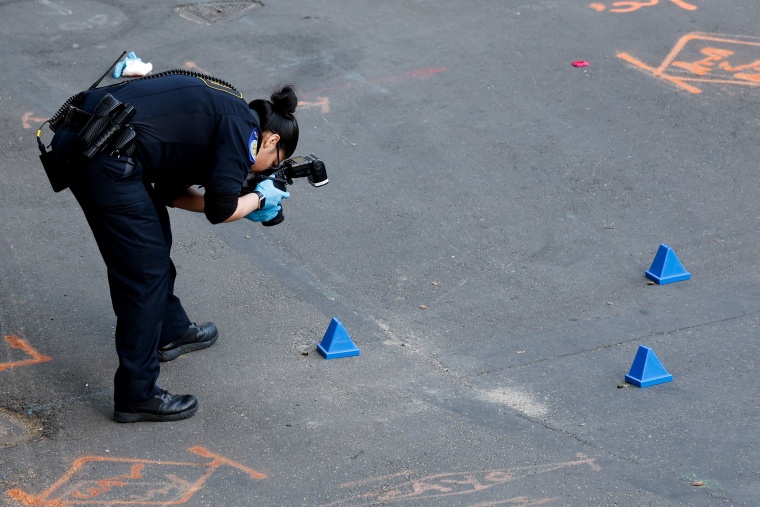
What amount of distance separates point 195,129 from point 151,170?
279 mm

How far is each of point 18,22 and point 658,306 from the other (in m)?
7.32

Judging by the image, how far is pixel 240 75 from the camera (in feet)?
29.2

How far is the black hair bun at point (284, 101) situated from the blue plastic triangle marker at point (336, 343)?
1.31m

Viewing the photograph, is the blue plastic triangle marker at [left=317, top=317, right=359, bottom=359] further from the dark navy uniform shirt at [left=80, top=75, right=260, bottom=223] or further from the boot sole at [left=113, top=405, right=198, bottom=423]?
the dark navy uniform shirt at [left=80, top=75, right=260, bottom=223]

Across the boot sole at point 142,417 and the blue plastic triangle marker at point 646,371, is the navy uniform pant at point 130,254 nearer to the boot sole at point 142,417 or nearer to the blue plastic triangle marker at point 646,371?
the boot sole at point 142,417

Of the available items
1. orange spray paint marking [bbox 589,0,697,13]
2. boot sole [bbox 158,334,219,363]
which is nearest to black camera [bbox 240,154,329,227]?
boot sole [bbox 158,334,219,363]

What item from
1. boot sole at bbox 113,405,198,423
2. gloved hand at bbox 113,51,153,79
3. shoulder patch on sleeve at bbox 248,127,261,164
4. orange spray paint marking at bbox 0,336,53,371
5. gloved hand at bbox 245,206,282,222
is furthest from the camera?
gloved hand at bbox 113,51,153,79

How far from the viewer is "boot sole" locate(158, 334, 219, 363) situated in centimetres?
512

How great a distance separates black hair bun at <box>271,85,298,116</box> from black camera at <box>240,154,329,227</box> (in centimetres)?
34

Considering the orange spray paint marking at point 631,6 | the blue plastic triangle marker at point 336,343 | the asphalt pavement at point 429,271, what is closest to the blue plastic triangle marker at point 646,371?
the asphalt pavement at point 429,271

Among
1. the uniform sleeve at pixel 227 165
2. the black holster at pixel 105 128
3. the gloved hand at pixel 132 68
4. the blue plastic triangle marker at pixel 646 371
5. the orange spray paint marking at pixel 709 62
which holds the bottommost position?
the gloved hand at pixel 132 68

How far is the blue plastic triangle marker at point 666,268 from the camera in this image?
6.13 meters

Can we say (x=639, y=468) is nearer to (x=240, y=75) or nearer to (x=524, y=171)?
(x=524, y=171)

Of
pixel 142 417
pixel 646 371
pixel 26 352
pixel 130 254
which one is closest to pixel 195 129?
pixel 130 254
